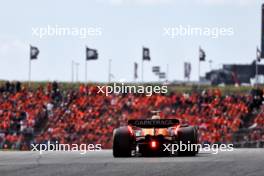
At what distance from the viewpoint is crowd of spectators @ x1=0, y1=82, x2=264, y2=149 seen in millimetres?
40750

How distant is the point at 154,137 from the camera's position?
2370 cm

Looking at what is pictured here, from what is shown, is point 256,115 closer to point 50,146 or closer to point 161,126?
point 50,146

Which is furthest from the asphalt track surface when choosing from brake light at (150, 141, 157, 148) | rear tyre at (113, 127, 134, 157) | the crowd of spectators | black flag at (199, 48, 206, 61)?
black flag at (199, 48, 206, 61)

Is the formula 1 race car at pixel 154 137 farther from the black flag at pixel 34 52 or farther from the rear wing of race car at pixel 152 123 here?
the black flag at pixel 34 52

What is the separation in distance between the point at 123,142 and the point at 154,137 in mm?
924

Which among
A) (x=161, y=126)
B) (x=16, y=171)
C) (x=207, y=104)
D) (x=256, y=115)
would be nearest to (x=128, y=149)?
(x=161, y=126)

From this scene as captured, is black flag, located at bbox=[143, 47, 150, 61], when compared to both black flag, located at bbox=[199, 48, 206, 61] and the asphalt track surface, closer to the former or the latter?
black flag, located at bbox=[199, 48, 206, 61]

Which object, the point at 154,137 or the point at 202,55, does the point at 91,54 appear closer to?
the point at 202,55

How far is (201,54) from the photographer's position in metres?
54.3

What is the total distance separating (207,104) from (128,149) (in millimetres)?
23334

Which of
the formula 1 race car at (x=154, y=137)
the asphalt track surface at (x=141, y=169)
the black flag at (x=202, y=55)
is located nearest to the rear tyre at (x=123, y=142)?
the formula 1 race car at (x=154, y=137)

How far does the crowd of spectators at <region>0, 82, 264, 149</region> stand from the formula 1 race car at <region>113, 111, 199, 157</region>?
47.6ft

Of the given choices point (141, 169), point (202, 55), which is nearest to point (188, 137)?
point (141, 169)

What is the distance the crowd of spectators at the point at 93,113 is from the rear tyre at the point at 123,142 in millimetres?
15245
